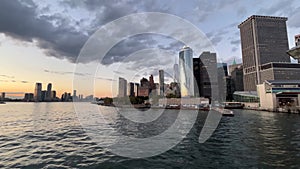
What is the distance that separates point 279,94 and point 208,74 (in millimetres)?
106158

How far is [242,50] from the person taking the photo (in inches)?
7692

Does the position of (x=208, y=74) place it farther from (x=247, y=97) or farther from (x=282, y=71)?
(x=247, y=97)

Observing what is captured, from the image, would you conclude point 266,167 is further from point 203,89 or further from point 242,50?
point 242,50

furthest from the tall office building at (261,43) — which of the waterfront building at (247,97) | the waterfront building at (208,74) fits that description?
the waterfront building at (247,97)

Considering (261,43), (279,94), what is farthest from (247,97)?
(261,43)

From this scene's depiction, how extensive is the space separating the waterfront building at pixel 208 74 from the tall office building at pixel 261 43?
32026 millimetres

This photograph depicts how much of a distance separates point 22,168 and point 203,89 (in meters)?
185

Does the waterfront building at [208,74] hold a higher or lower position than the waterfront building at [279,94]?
higher

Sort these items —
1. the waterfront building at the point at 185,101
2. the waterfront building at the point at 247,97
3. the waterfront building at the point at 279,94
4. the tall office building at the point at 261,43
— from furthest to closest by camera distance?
the tall office building at the point at 261,43
the waterfront building at the point at 185,101
the waterfront building at the point at 247,97
the waterfront building at the point at 279,94

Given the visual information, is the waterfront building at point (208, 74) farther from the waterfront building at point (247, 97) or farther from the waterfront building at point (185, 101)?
the waterfront building at point (185, 101)

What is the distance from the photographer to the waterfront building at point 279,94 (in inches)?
3292

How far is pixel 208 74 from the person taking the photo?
190 metres

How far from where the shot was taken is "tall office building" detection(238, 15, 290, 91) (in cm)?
17700

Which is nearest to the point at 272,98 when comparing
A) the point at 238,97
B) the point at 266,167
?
the point at 238,97
